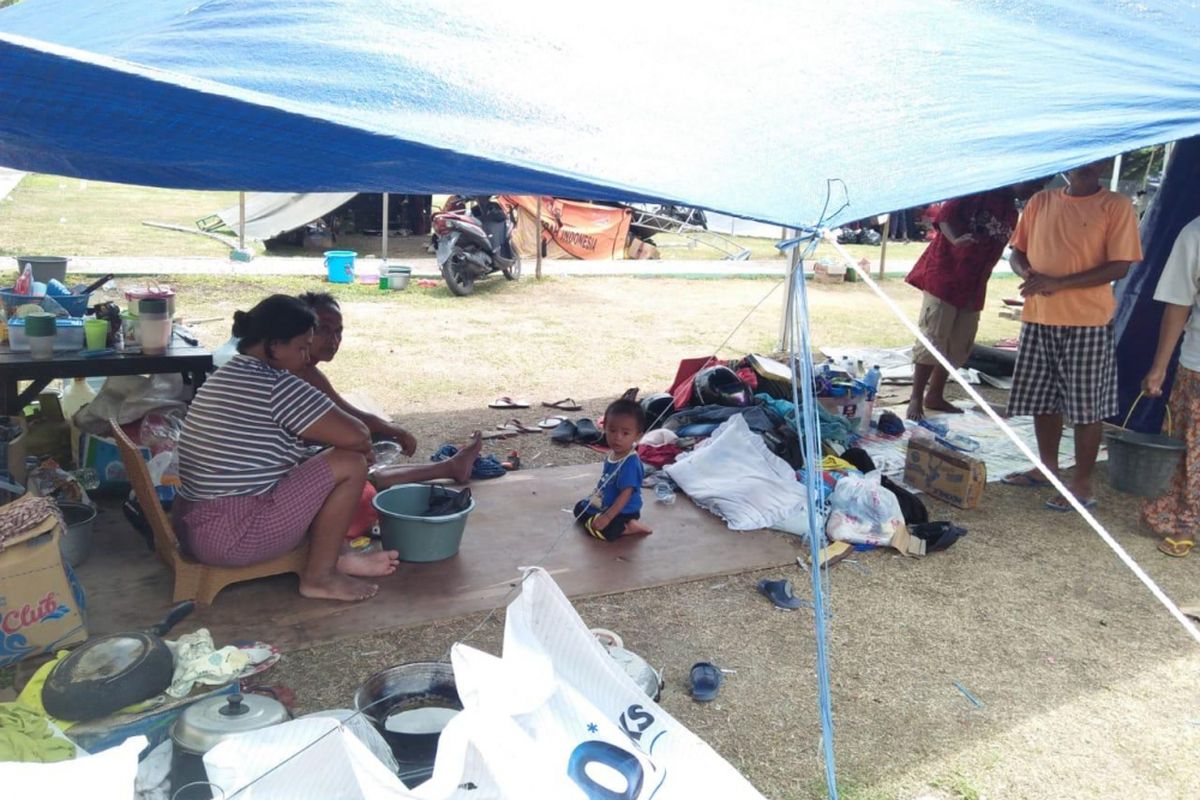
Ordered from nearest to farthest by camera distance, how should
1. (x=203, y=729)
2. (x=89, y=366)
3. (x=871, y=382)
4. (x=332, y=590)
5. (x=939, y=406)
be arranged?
1. (x=203, y=729)
2. (x=332, y=590)
3. (x=89, y=366)
4. (x=871, y=382)
5. (x=939, y=406)

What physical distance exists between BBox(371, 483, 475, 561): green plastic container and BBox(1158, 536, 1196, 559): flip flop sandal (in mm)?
3164

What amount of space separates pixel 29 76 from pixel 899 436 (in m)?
4.94

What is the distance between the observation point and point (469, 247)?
32.8 ft

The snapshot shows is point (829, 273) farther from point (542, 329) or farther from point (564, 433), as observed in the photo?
point (564, 433)

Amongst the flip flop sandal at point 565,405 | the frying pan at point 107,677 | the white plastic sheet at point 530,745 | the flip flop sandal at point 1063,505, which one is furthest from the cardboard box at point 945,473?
the frying pan at point 107,677

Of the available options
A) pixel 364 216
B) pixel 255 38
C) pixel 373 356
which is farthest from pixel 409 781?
pixel 364 216

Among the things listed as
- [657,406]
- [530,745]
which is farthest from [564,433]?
[530,745]

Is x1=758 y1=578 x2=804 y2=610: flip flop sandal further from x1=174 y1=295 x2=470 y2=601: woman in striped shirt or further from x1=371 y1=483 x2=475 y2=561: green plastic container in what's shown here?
x1=174 y1=295 x2=470 y2=601: woman in striped shirt

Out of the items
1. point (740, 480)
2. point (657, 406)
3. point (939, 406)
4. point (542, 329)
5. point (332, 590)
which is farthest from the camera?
point (542, 329)

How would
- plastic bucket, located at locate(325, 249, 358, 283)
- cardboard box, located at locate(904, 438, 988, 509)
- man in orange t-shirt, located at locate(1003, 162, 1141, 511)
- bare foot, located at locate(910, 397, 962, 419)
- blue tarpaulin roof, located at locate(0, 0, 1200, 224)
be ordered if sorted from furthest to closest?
1. plastic bucket, located at locate(325, 249, 358, 283)
2. bare foot, located at locate(910, 397, 962, 419)
3. cardboard box, located at locate(904, 438, 988, 509)
4. man in orange t-shirt, located at locate(1003, 162, 1141, 511)
5. blue tarpaulin roof, located at locate(0, 0, 1200, 224)

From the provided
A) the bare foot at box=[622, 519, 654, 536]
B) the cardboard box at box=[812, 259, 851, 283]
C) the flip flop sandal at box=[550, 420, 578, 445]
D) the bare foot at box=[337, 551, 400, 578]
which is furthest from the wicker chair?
the cardboard box at box=[812, 259, 851, 283]

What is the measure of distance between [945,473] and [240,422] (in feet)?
11.2

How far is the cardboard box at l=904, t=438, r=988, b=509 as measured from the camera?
15.5 ft

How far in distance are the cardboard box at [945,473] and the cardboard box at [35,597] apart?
3866 millimetres
